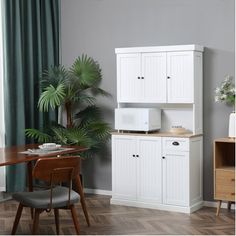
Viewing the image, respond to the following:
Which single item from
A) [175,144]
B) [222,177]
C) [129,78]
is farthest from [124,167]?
[222,177]

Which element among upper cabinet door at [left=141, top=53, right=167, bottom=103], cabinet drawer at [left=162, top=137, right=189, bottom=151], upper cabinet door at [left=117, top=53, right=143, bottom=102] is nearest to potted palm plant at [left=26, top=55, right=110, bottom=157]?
upper cabinet door at [left=117, top=53, right=143, bottom=102]

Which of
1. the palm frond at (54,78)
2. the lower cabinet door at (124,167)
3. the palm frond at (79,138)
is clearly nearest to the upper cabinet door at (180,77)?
the lower cabinet door at (124,167)

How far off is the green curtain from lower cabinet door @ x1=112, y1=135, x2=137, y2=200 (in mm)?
1155

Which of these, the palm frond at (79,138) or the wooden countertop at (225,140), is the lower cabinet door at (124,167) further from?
the wooden countertop at (225,140)

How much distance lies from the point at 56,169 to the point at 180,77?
2.02m

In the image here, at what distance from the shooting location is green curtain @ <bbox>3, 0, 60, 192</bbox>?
6430mm

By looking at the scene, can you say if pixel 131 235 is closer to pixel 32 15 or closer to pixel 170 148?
pixel 170 148

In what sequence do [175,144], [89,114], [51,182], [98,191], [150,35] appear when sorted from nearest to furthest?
[51,182]
[175,144]
[150,35]
[89,114]
[98,191]

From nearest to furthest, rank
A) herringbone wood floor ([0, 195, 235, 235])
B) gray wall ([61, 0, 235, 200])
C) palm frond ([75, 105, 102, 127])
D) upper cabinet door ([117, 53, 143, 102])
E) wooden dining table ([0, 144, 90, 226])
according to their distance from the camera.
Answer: wooden dining table ([0, 144, 90, 226]) < herringbone wood floor ([0, 195, 235, 235]) < gray wall ([61, 0, 235, 200]) < upper cabinet door ([117, 53, 143, 102]) < palm frond ([75, 105, 102, 127])

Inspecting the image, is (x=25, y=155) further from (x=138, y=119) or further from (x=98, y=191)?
(x=98, y=191)

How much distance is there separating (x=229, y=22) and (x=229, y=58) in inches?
15.7

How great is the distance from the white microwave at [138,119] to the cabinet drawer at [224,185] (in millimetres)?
951

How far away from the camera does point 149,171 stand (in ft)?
20.0

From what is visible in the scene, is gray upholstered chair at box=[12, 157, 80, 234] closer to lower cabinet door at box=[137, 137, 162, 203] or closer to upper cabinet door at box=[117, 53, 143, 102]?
lower cabinet door at box=[137, 137, 162, 203]
